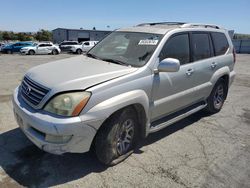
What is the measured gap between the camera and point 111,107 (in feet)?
9.72

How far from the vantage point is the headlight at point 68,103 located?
9.13ft

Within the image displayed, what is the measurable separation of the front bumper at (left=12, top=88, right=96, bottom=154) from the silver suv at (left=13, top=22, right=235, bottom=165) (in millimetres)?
11

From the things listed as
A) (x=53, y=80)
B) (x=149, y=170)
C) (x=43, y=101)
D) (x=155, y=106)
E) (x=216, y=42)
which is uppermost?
(x=216, y=42)

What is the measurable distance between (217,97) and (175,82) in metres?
2.13

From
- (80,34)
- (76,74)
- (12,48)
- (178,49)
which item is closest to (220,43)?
(178,49)

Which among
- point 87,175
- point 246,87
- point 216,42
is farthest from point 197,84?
point 246,87

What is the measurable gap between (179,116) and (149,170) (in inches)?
52.7

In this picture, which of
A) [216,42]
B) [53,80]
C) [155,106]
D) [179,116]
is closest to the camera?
[53,80]

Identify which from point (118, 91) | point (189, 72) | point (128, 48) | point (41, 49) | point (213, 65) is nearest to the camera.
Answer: point (118, 91)

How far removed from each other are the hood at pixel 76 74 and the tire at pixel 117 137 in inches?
19.9

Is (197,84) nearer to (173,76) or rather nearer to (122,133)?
(173,76)

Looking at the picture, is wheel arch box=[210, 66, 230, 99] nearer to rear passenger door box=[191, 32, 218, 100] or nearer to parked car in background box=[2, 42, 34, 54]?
rear passenger door box=[191, 32, 218, 100]

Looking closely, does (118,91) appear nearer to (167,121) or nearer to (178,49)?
(167,121)

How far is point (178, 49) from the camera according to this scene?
161 inches
